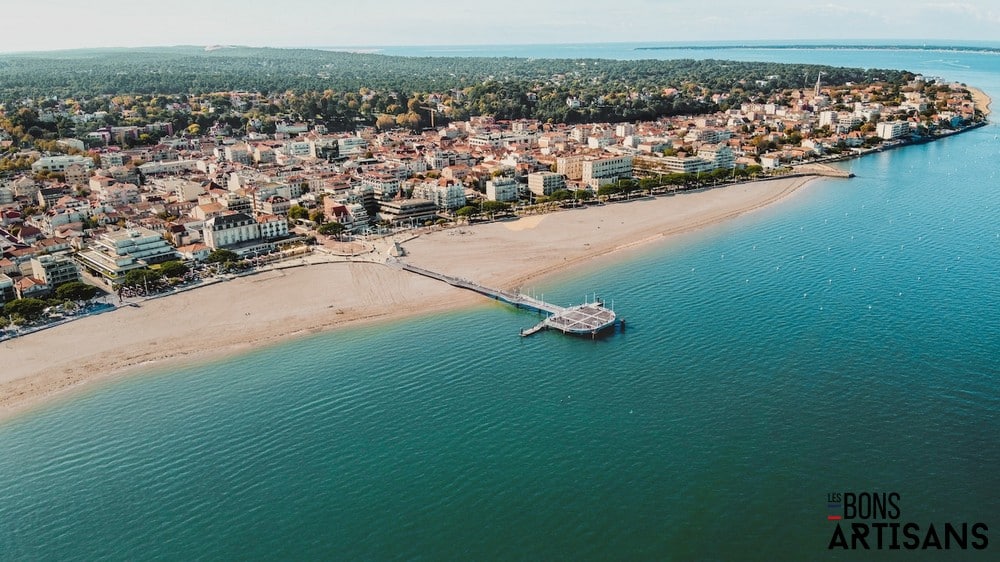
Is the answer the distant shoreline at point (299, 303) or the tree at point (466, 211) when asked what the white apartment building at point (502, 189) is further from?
the distant shoreline at point (299, 303)

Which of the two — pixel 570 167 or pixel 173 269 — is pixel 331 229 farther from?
pixel 570 167

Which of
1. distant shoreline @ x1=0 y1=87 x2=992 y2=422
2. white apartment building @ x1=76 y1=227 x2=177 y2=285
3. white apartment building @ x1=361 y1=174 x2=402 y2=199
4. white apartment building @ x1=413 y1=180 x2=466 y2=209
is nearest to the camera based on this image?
distant shoreline @ x1=0 y1=87 x2=992 y2=422

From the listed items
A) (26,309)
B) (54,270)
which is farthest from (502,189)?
(26,309)

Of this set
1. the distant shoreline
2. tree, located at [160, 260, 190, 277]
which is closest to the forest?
the distant shoreline

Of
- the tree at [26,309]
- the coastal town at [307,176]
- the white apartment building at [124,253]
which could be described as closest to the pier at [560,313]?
the coastal town at [307,176]

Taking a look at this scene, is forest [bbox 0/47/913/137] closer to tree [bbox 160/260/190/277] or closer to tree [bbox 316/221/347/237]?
tree [bbox 316/221/347/237]

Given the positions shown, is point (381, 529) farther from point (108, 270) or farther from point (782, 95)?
point (782, 95)
